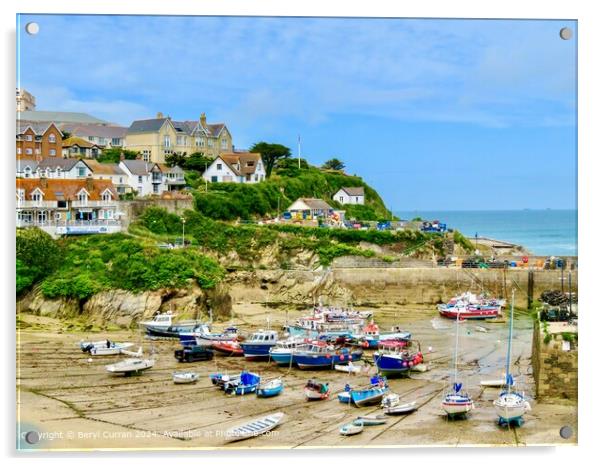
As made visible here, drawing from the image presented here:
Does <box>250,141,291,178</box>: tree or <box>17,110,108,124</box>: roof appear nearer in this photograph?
<box>17,110,108,124</box>: roof

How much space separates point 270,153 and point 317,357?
46.0 feet

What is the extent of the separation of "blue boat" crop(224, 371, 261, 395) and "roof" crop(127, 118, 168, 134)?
11705mm

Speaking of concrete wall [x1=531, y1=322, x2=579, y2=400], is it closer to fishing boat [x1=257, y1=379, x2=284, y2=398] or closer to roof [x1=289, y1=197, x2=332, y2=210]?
fishing boat [x1=257, y1=379, x2=284, y2=398]

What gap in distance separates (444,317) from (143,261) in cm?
673

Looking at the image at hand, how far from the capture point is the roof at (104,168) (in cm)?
2269

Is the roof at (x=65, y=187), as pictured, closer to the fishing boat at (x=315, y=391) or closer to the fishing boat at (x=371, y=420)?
the fishing boat at (x=315, y=391)

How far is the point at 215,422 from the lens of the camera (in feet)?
37.6

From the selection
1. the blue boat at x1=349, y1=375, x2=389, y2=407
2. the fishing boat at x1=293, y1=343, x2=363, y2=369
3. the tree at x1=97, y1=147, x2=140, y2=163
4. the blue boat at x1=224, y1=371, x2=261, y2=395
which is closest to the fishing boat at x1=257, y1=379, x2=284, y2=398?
the blue boat at x1=224, y1=371, x2=261, y2=395

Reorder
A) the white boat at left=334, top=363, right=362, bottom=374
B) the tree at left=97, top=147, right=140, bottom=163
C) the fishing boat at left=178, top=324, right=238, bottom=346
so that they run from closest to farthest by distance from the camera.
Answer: the white boat at left=334, top=363, right=362, bottom=374
the fishing boat at left=178, top=324, right=238, bottom=346
the tree at left=97, top=147, right=140, bottom=163

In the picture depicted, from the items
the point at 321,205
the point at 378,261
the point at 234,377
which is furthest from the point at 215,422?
the point at 321,205

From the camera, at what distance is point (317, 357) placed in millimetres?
15141

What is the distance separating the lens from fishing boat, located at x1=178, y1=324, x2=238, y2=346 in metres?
16.1

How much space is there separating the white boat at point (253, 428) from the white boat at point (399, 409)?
1.62m
